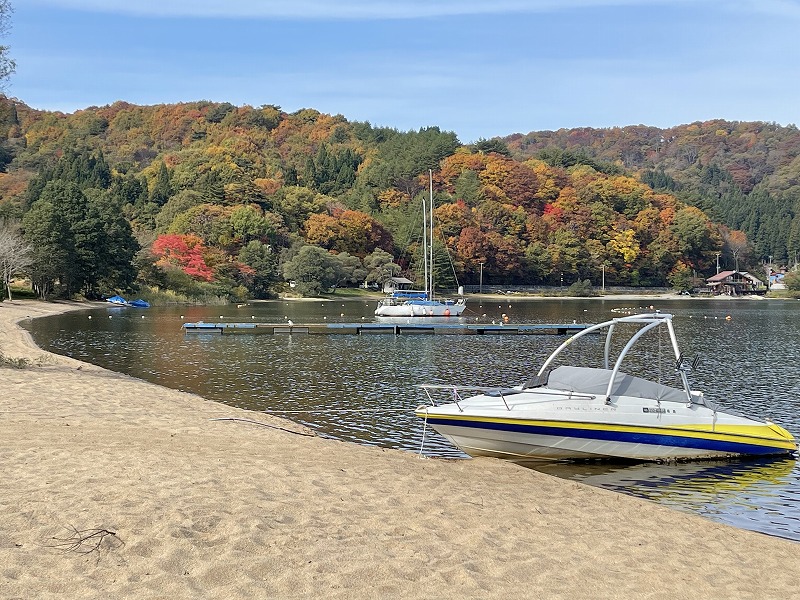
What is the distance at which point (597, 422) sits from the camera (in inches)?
584

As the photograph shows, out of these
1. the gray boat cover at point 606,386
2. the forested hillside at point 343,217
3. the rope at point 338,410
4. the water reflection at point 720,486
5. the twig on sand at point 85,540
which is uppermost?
the forested hillside at point 343,217

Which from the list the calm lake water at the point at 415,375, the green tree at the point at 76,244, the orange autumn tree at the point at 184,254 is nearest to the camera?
the calm lake water at the point at 415,375

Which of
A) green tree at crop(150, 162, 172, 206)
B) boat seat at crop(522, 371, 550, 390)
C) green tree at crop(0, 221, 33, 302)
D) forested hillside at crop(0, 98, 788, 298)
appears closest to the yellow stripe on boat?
boat seat at crop(522, 371, 550, 390)

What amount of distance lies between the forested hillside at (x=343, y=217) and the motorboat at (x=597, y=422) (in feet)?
215

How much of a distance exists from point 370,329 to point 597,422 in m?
36.1

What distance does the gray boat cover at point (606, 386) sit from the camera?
15.2 m

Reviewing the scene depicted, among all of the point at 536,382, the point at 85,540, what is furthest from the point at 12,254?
the point at 85,540

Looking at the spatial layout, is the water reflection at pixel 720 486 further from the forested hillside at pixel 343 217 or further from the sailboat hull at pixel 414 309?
the forested hillside at pixel 343 217

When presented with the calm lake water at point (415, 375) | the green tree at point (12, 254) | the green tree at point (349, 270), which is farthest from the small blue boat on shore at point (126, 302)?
the green tree at point (349, 270)

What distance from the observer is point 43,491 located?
9.34 meters

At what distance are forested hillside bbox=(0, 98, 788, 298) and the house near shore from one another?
4940mm

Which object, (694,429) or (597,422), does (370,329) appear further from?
(597,422)

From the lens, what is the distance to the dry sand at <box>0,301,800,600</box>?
744cm

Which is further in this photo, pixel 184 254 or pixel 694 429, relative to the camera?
pixel 184 254
